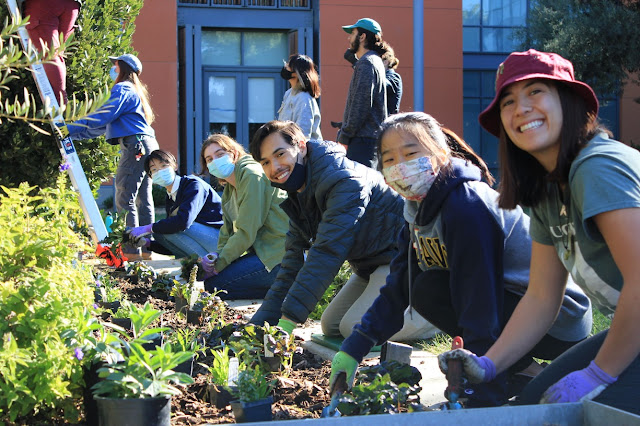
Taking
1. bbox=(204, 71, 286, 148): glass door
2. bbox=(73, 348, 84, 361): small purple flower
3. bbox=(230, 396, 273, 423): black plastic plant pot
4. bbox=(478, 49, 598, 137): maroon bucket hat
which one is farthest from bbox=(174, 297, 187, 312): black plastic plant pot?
bbox=(204, 71, 286, 148): glass door

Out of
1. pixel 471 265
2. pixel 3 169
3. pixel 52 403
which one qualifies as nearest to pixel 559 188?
pixel 471 265

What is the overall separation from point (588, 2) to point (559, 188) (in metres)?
15.2

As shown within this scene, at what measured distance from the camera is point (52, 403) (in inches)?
90.4

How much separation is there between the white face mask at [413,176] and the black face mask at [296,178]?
3.33 feet

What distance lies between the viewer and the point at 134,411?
2.19 metres

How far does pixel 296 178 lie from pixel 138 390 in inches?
80.4

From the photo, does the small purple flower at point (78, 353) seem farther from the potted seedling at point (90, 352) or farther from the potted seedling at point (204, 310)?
the potted seedling at point (204, 310)

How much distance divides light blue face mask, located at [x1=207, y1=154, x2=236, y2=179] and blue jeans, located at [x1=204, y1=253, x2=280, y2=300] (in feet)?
2.16

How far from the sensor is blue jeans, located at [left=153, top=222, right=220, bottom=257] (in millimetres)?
6781

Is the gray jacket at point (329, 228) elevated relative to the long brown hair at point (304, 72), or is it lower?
lower

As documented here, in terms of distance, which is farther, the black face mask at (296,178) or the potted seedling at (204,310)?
the potted seedling at (204,310)

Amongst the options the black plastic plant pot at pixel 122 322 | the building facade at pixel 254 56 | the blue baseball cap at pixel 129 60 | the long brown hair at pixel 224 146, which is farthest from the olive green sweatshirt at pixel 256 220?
the building facade at pixel 254 56

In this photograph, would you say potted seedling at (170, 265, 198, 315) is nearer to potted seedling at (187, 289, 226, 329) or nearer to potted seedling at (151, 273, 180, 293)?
potted seedling at (187, 289, 226, 329)

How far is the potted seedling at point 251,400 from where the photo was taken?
2.64 meters
